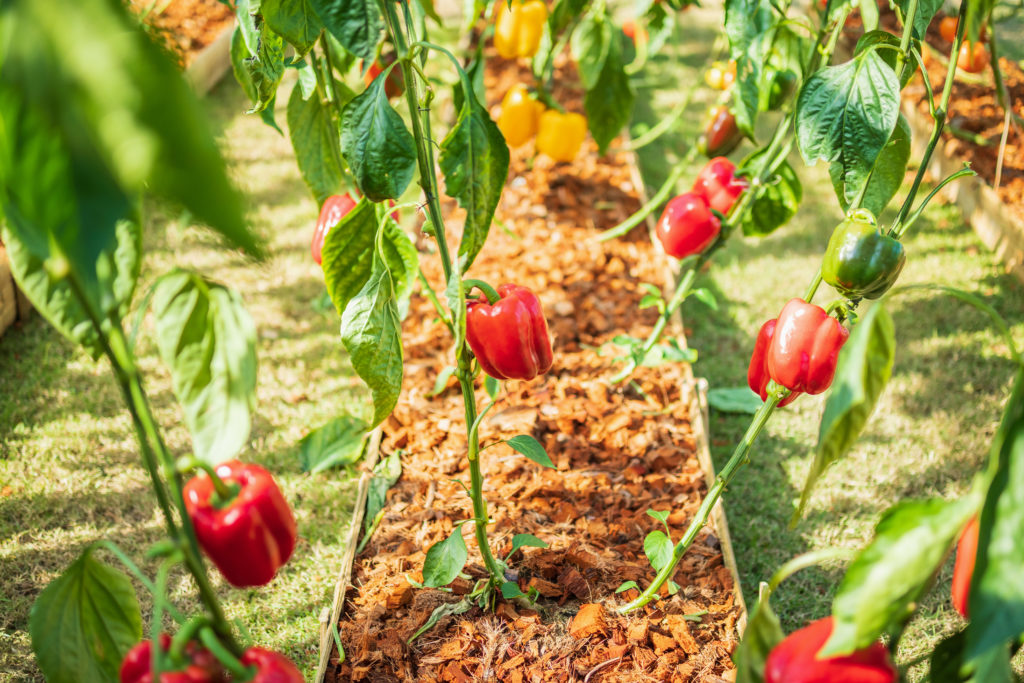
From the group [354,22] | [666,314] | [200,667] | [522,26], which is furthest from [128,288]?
Result: [522,26]

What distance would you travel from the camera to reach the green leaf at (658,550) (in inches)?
62.4

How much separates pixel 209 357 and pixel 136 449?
176cm

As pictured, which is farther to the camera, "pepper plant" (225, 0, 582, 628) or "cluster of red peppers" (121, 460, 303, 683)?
"pepper plant" (225, 0, 582, 628)

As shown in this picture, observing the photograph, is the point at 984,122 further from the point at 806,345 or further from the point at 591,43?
the point at 806,345

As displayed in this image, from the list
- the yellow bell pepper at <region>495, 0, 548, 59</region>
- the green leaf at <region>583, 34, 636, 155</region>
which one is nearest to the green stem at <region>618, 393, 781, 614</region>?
the green leaf at <region>583, 34, 636, 155</region>

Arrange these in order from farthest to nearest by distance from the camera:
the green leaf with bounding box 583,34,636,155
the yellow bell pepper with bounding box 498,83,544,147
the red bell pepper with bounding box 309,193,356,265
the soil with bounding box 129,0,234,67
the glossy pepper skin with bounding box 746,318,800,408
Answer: the soil with bounding box 129,0,234,67
the yellow bell pepper with bounding box 498,83,544,147
the green leaf with bounding box 583,34,636,155
the red bell pepper with bounding box 309,193,356,265
the glossy pepper skin with bounding box 746,318,800,408

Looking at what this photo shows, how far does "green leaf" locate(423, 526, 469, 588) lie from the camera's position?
59.9 inches

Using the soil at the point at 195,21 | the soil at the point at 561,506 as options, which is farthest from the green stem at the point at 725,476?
the soil at the point at 195,21

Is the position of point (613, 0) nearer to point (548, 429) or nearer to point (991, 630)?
point (548, 429)

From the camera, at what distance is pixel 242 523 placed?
0.87 m

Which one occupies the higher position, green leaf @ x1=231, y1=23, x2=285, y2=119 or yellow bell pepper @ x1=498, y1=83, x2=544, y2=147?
green leaf @ x1=231, y1=23, x2=285, y2=119

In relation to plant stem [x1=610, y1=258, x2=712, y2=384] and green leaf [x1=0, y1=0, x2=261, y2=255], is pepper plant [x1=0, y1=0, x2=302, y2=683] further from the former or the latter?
plant stem [x1=610, y1=258, x2=712, y2=384]

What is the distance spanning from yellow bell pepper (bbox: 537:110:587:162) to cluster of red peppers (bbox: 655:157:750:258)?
101 centimetres

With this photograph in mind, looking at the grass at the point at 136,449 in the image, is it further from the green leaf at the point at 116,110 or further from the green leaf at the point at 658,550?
the green leaf at the point at 116,110
